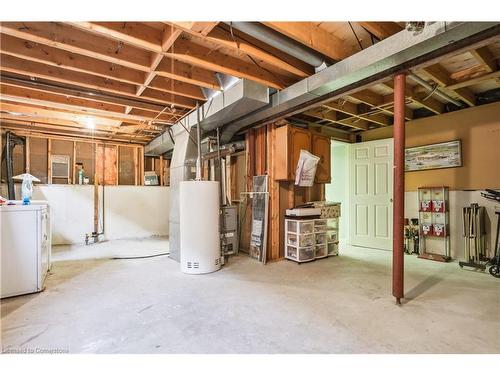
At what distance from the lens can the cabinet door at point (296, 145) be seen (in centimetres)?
400

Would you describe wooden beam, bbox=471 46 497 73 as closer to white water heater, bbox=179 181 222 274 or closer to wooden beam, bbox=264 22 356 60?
wooden beam, bbox=264 22 356 60

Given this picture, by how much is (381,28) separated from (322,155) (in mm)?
2509

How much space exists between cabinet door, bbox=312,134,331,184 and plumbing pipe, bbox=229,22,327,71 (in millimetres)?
1772

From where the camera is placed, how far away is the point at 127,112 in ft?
13.9

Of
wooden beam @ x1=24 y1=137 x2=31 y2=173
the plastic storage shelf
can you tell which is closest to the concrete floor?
the plastic storage shelf

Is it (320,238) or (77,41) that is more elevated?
(77,41)

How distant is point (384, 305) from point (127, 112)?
14.7ft

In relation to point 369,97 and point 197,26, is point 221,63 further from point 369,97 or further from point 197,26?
point 369,97

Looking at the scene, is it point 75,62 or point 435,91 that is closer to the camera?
point 75,62

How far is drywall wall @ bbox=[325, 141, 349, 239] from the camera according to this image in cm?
555

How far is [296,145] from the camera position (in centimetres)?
407

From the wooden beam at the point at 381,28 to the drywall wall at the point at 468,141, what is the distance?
2644 millimetres

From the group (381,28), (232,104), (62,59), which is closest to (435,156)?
(381,28)

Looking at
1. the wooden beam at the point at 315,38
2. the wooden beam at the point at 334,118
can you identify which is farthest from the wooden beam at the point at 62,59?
the wooden beam at the point at 334,118
